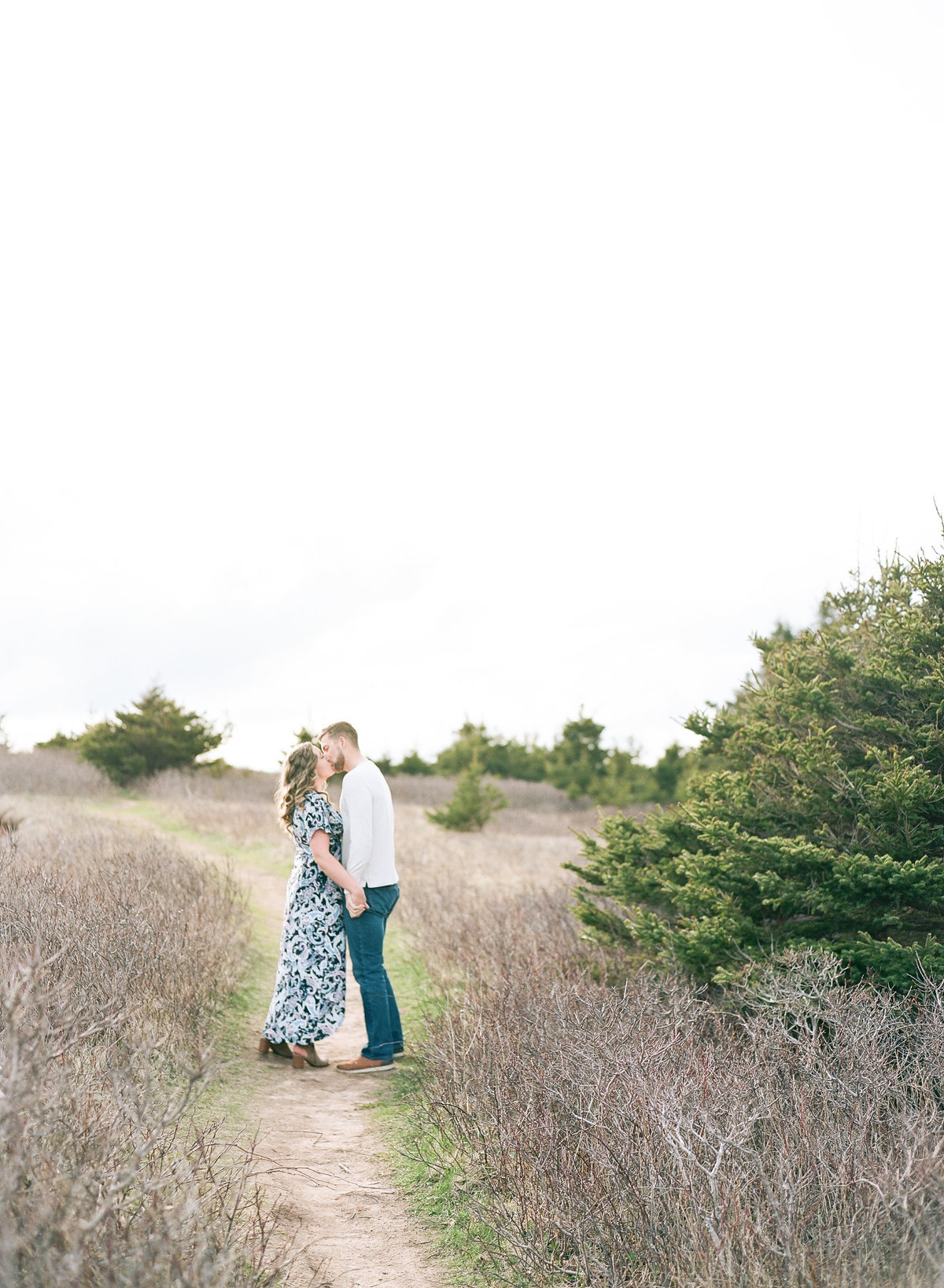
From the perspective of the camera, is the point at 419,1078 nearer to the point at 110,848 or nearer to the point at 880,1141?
the point at 880,1141

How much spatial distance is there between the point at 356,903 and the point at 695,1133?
287cm

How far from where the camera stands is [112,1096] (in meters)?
3.43

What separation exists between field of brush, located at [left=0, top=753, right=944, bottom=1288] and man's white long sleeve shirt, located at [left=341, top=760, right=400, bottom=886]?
99 centimetres

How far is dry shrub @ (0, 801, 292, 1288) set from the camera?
2.51 m

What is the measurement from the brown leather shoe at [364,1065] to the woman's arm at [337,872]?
96 cm

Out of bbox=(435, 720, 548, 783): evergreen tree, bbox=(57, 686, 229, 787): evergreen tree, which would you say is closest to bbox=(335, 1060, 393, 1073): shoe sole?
bbox=(57, 686, 229, 787): evergreen tree

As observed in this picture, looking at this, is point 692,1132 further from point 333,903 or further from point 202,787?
A: point 202,787

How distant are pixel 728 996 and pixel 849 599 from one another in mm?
3115

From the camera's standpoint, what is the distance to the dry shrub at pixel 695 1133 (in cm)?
290

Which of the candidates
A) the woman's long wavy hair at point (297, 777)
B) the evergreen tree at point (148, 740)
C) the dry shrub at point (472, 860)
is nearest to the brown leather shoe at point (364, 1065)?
the woman's long wavy hair at point (297, 777)

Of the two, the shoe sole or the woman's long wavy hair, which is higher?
the woman's long wavy hair

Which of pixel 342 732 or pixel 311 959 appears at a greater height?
pixel 342 732

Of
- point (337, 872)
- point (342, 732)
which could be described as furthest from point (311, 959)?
point (342, 732)

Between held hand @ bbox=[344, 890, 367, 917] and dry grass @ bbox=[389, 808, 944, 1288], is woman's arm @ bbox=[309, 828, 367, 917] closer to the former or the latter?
held hand @ bbox=[344, 890, 367, 917]
